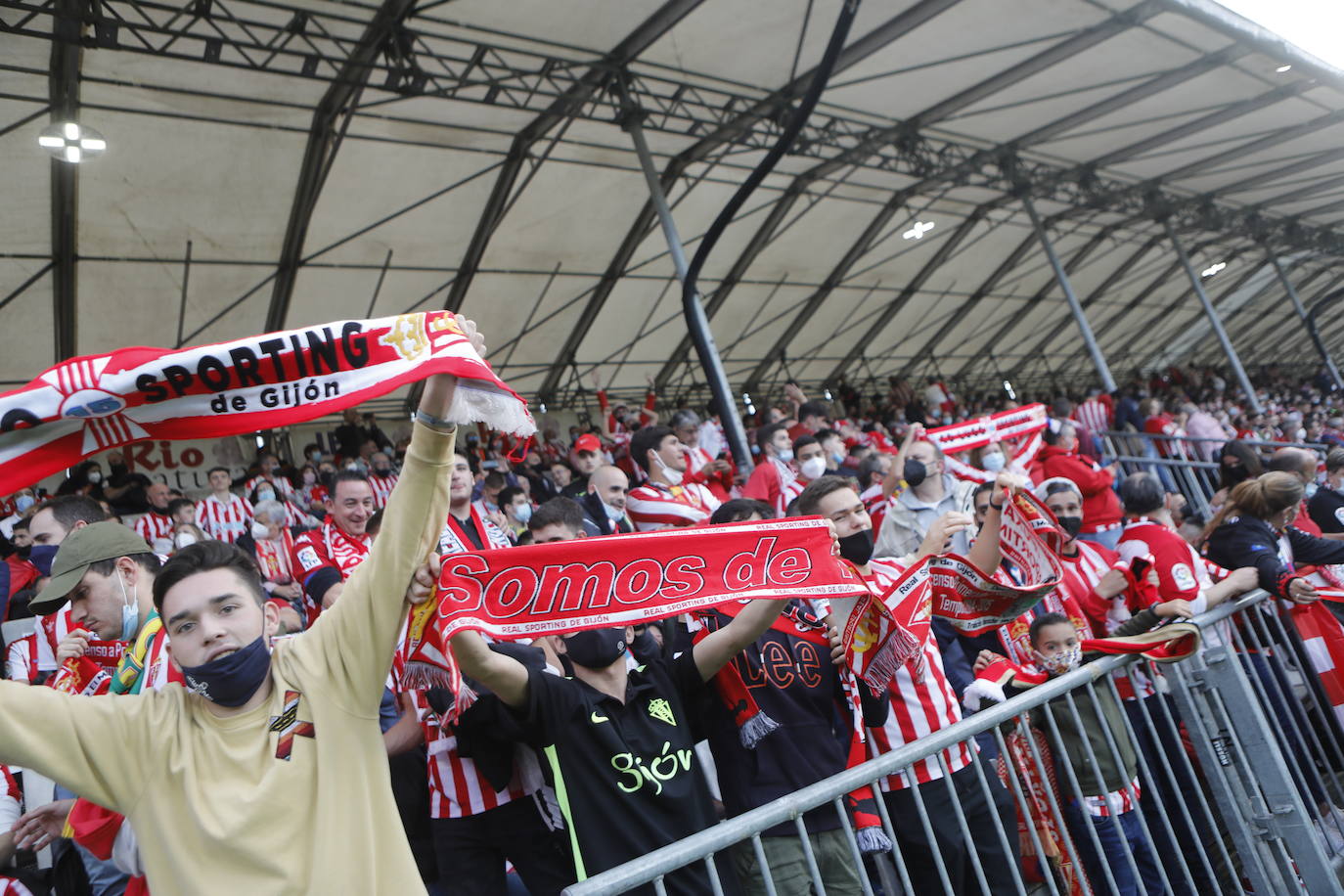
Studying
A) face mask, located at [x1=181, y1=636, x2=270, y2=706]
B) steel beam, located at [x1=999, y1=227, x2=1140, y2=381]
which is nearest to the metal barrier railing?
face mask, located at [x1=181, y1=636, x2=270, y2=706]

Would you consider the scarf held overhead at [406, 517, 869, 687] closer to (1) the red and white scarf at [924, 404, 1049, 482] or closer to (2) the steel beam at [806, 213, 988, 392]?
(1) the red and white scarf at [924, 404, 1049, 482]

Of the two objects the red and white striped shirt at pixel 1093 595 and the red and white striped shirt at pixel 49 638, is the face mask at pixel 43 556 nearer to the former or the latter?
the red and white striped shirt at pixel 49 638

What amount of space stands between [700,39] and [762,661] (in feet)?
33.2

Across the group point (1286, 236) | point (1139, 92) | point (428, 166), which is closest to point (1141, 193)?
point (1139, 92)

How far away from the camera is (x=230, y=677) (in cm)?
222

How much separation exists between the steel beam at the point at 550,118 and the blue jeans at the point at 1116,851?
31.0 feet

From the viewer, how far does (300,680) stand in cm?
233

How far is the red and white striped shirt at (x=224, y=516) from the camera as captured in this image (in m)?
9.49

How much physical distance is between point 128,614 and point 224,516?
7.11 metres

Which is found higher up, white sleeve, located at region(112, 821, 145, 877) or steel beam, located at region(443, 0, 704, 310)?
steel beam, located at region(443, 0, 704, 310)

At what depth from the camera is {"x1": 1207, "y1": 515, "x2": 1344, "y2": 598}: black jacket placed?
173 inches

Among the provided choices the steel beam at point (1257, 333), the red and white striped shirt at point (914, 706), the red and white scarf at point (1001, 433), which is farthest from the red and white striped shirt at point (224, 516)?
the steel beam at point (1257, 333)

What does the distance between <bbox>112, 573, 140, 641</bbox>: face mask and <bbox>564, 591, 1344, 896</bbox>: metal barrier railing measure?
198 cm

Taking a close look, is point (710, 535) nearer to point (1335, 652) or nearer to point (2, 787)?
Answer: point (2, 787)
